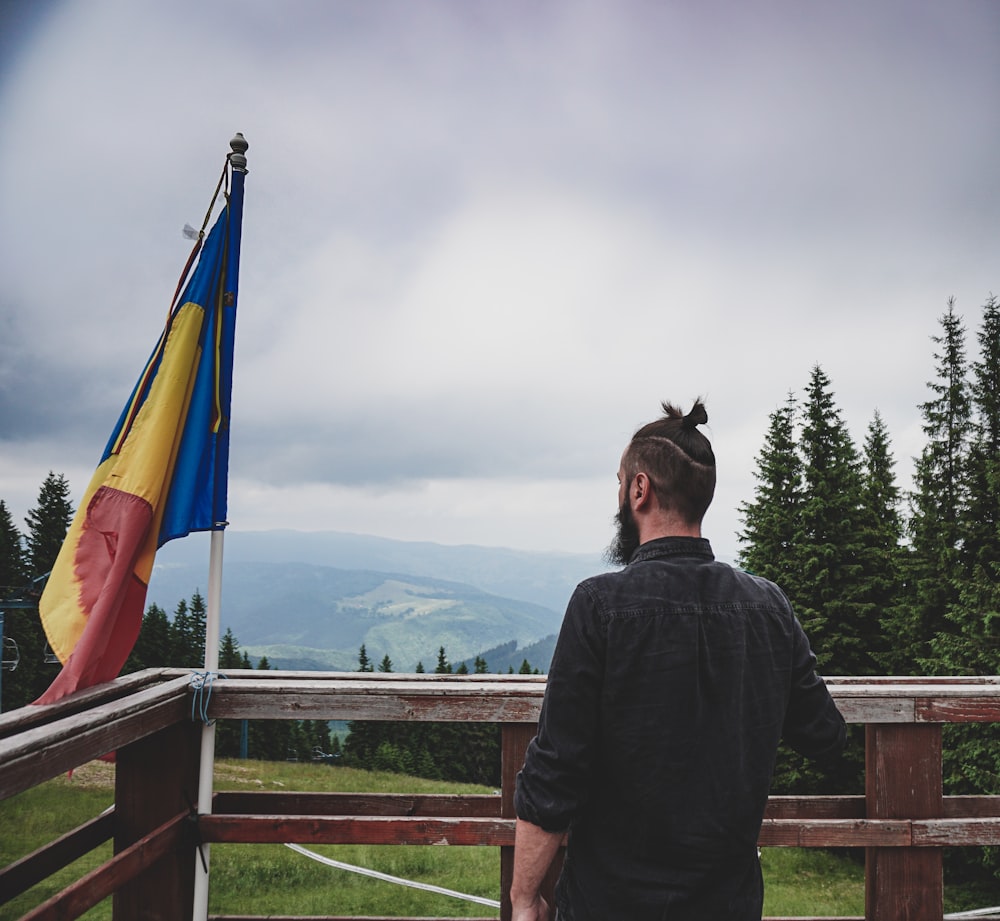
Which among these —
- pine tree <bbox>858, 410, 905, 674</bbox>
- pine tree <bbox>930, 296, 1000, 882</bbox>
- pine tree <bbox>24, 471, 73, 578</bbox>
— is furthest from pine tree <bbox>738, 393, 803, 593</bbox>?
pine tree <bbox>24, 471, 73, 578</bbox>

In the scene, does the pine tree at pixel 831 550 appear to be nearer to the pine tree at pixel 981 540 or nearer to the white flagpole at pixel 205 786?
the pine tree at pixel 981 540

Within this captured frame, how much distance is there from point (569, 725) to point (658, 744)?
22 centimetres

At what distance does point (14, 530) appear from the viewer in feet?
162

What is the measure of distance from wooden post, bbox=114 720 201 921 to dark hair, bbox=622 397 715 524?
7.34ft

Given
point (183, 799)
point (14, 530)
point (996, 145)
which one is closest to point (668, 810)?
point (183, 799)

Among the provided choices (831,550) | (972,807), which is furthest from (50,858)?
(831,550)

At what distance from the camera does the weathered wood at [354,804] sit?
3.16m

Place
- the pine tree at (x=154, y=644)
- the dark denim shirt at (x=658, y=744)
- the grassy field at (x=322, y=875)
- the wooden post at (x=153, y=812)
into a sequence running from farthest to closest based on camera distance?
the pine tree at (x=154, y=644) < the grassy field at (x=322, y=875) < the wooden post at (x=153, y=812) < the dark denim shirt at (x=658, y=744)

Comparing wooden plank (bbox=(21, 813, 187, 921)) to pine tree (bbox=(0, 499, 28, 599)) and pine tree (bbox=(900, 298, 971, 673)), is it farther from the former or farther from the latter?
pine tree (bbox=(0, 499, 28, 599))

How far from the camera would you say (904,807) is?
2.68 metres

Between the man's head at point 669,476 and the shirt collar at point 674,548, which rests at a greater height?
the man's head at point 669,476

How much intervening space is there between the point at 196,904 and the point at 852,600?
3152 centimetres

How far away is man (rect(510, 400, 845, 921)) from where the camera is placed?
168cm

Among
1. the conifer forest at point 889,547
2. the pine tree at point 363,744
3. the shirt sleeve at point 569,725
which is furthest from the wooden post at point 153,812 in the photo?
the pine tree at point 363,744
